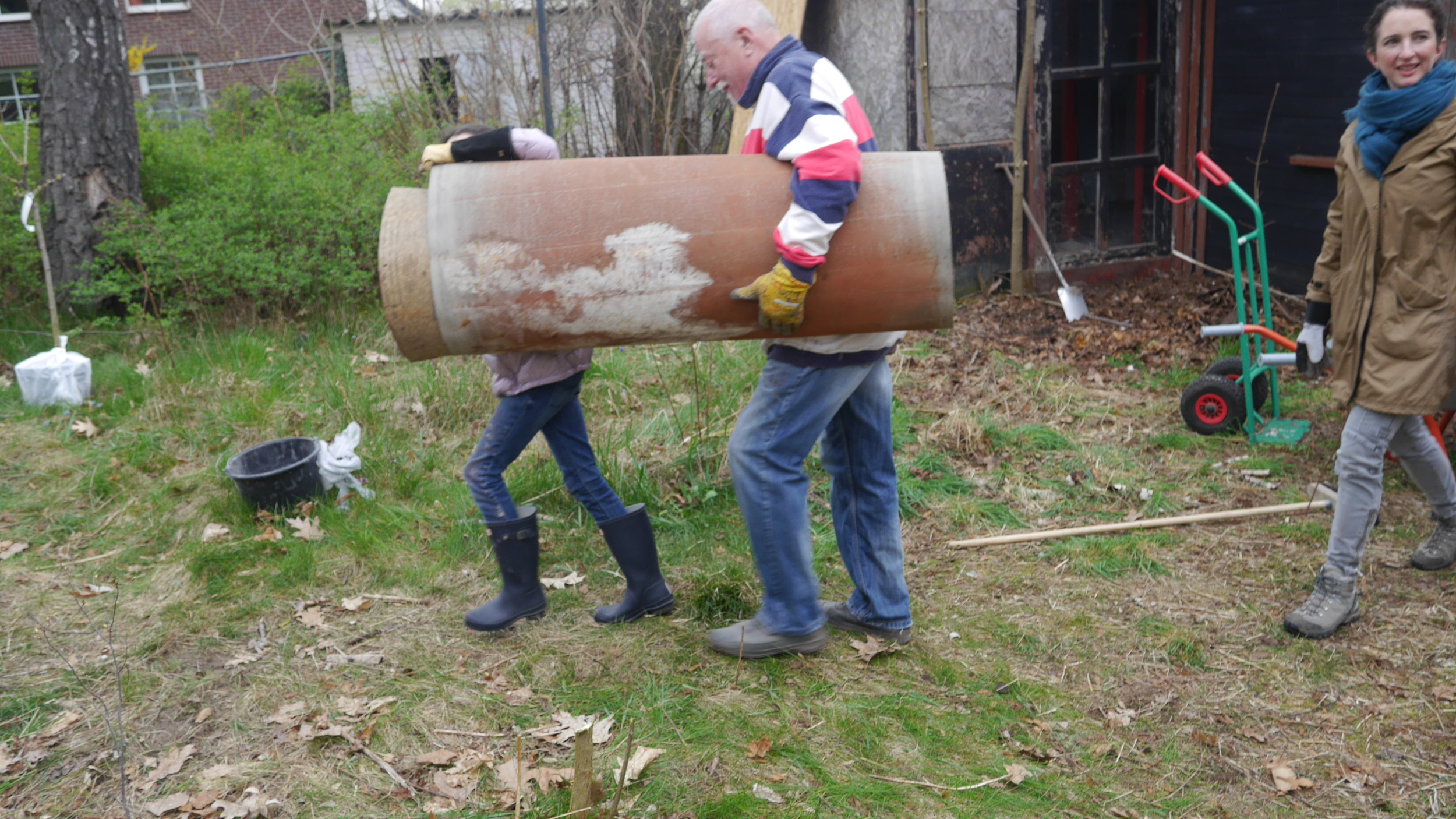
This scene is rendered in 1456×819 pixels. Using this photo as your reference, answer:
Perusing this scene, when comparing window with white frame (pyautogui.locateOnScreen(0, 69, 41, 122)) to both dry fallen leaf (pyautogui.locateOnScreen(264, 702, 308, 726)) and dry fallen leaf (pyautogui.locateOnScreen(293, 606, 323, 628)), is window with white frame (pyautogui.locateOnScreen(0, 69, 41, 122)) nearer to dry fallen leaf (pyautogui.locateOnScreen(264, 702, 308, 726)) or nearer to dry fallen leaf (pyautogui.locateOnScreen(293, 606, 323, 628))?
dry fallen leaf (pyautogui.locateOnScreen(293, 606, 323, 628))

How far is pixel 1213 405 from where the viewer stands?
5.10 meters

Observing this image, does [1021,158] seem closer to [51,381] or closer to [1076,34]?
[1076,34]

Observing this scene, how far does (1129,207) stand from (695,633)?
20.0ft

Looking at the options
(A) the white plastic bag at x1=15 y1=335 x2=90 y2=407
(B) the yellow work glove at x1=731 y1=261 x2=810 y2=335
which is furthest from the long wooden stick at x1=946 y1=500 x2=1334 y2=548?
(A) the white plastic bag at x1=15 y1=335 x2=90 y2=407

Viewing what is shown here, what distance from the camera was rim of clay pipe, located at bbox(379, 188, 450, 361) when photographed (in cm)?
260

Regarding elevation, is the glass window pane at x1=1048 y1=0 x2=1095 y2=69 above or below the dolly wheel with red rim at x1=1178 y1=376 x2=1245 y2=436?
above

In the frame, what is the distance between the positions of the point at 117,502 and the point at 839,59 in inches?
230

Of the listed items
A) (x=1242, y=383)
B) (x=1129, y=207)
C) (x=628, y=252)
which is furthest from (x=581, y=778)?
(x=1129, y=207)

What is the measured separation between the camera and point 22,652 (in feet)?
11.7

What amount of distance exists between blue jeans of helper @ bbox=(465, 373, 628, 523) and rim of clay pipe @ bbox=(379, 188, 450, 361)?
2.14 feet

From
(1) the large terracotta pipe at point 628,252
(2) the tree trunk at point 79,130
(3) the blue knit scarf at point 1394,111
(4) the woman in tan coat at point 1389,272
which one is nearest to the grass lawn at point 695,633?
(4) the woman in tan coat at point 1389,272

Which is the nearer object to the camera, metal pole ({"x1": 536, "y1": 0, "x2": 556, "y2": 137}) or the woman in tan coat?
the woman in tan coat

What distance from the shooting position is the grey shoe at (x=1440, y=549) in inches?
144

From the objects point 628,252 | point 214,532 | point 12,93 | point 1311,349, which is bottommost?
point 214,532
